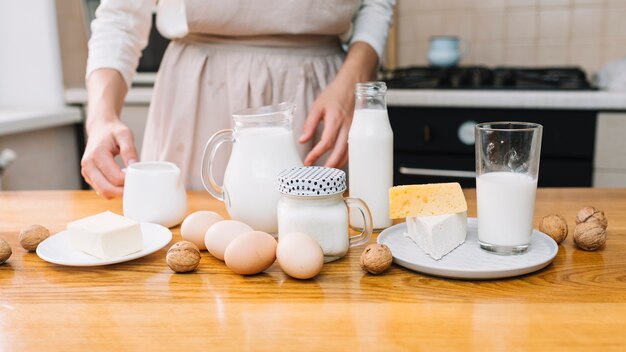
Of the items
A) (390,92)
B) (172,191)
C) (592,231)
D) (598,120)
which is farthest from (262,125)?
(598,120)

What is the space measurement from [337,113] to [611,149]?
1.08 m

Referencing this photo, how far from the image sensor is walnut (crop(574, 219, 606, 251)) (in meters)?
0.76

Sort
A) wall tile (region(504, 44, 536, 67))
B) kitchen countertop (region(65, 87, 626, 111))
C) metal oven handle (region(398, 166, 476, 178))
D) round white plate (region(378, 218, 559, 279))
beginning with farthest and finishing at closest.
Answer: wall tile (region(504, 44, 536, 67)) → metal oven handle (region(398, 166, 476, 178)) → kitchen countertop (region(65, 87, 626, 111)) → round white plate (region(378, 218, 559, 279))

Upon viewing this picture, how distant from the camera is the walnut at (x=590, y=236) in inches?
30.0

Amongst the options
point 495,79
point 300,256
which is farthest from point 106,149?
point 495,79

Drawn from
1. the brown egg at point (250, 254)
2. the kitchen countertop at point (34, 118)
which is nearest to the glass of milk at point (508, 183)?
the brown egg at point (250, 254)

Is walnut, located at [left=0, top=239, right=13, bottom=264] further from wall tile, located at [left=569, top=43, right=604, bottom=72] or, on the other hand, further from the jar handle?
wall tile, located at [left=569, top=43, right=604, bottom=72]

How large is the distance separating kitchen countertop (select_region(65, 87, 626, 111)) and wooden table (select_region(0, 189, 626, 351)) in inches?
43.3

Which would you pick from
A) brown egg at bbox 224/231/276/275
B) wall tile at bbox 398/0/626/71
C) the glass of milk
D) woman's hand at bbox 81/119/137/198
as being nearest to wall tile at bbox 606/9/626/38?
wall tile at bbox 398/0/626/71

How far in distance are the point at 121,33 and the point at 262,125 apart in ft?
1.74

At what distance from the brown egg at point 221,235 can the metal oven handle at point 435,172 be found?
1237 millimetres

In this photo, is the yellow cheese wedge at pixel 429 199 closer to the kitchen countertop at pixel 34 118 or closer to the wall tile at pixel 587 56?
the kitchen countertop at pixel 34 118

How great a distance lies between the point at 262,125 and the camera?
86 centimetres

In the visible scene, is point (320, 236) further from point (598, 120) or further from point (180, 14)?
point (598, 120)
